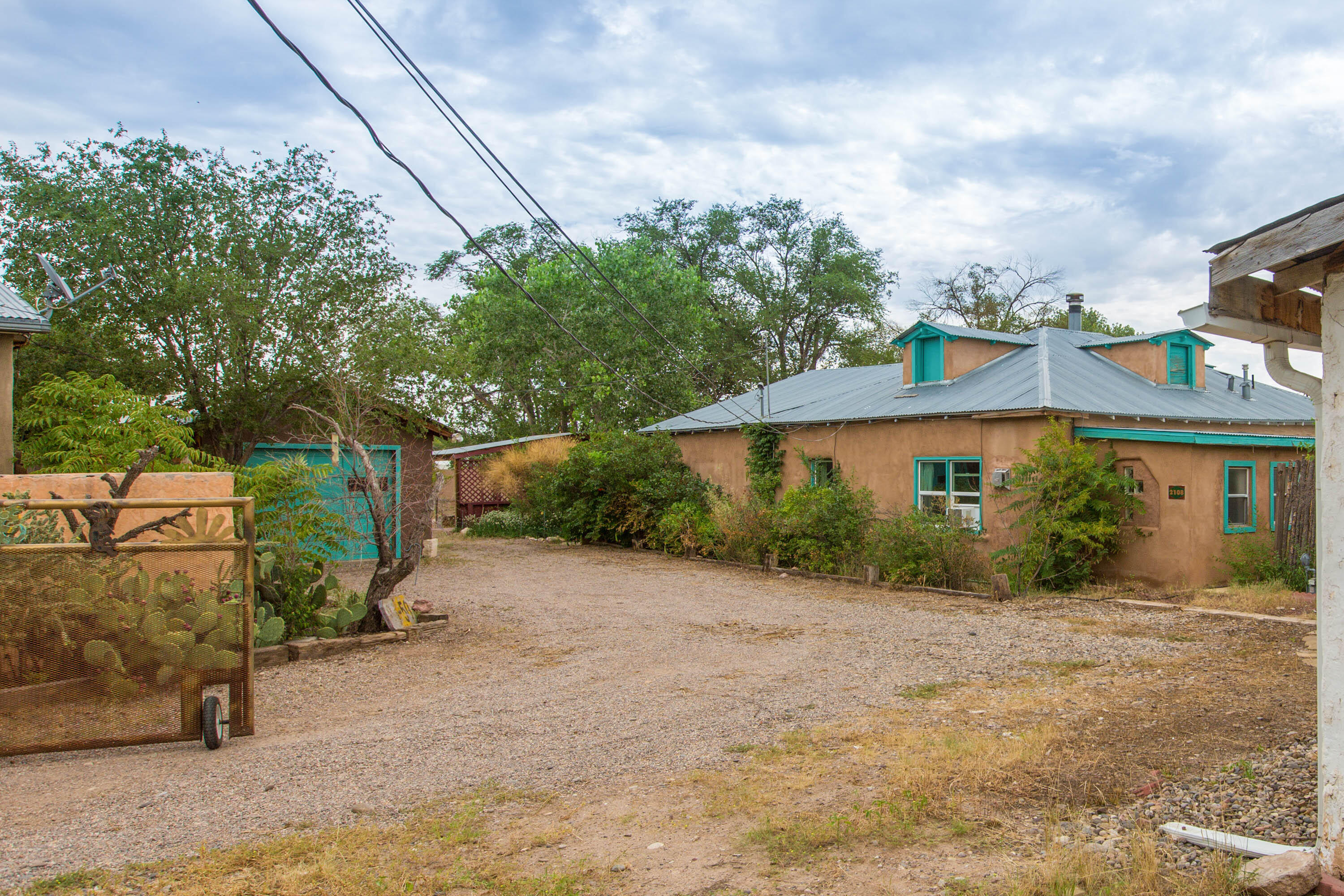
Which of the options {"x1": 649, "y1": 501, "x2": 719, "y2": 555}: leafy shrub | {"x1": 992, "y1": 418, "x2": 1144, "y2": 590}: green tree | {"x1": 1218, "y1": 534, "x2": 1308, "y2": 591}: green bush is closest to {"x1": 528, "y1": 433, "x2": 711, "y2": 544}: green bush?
{"x1": 649, "y1": 501, "x2": 719, "y2": 555}: leafy shrub

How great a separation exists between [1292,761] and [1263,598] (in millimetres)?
7588

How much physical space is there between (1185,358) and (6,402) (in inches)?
753

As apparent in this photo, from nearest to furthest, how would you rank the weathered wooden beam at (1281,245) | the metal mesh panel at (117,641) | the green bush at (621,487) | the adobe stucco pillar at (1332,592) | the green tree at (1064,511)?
the weathered wooden beam at (1281,245), the adobe stucco pillar at (1332,592), the metal mesh panel at (117,641), the green tree at (1064,511), the green bush at (621,487)

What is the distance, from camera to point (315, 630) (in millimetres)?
9453

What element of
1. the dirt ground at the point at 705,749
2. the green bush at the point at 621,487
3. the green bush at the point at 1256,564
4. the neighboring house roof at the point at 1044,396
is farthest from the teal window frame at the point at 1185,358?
the green bush at the point at 621,487

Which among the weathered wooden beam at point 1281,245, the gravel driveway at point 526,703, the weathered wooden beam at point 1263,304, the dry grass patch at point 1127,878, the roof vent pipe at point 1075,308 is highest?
the roof vent pipe at point 1075,308

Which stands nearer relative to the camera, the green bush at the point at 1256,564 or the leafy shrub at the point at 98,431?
the leafy shrub at the point at 98,431

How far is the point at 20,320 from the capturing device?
33.0ft

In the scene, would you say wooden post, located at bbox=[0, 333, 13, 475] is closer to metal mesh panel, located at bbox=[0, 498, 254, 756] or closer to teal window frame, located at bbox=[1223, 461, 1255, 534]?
metal mesh panel, located at bbox=[0, 498, 254, 756]

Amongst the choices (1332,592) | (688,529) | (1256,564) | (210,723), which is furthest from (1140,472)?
(210,723)

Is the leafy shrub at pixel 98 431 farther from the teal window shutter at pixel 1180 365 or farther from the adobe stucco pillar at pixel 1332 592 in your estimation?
the teal window shutter at pixel 1180 365

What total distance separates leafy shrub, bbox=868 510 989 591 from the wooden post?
38.2 feet

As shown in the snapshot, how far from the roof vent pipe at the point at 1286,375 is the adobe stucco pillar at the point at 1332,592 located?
12cm

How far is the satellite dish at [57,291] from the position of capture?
11.5 metres
